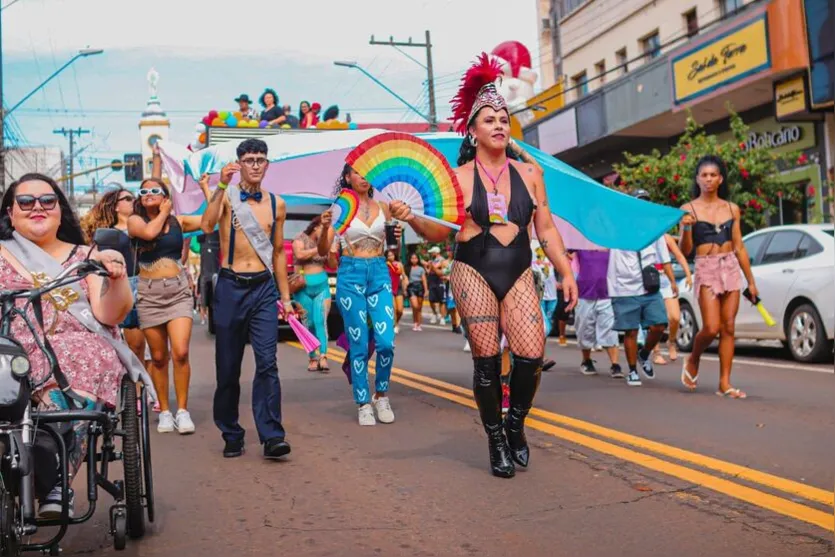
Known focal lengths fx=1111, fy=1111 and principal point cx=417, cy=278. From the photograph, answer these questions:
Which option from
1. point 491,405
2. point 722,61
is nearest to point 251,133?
point 722,61

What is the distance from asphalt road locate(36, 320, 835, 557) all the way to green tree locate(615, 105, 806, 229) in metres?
10.9

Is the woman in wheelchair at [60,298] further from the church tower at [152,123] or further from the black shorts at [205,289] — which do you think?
the church tower at [152,123]

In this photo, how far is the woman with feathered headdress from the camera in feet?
20.5

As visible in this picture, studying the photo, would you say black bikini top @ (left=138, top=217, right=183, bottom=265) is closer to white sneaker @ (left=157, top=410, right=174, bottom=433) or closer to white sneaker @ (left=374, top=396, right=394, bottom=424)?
white sneaker @ (left=157, top=410, right=174, bottom=433)

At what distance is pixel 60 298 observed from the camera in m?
4.50

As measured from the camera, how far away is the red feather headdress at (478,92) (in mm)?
6492

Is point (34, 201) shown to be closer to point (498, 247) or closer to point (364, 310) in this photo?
point (498, 247)

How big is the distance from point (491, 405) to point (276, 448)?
1.48 meters

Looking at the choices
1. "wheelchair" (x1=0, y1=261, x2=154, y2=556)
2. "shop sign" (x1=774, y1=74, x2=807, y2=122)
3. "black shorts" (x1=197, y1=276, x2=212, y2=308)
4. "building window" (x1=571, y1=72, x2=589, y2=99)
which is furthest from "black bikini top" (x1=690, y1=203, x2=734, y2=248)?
"building window" (x1=571, y1=72, x2=589, y2=99)

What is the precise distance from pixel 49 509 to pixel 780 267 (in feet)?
35.2

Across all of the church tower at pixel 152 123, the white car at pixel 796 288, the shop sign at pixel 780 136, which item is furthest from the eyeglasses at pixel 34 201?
the church tower at pixel 152 123

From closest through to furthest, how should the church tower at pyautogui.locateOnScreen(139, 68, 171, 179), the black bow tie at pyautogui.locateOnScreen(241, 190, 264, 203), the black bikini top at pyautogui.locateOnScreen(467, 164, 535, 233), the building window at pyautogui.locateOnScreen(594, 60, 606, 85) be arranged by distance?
1. the black bikini top at pyautogui.locateOnScreen(467, 164, 535, 233)
2. the black bow tie at pyautogui.locateOnScreen(241, 190, 264, 203)
3. the building window at pyautogui.locateOnScreen(594, 60, 606, 85)
4. the church tower at pyautogui.locateOnScreen(139, 68, 171, 179)

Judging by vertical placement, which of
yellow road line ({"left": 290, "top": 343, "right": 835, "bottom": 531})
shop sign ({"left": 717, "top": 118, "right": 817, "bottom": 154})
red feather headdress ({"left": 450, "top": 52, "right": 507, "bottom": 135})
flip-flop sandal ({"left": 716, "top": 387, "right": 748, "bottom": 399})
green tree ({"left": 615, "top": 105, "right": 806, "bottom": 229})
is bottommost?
yellow road line ({"left": 290, "top": 343, "right": 835, "bottom": 531})

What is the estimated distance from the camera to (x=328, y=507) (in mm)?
5582
